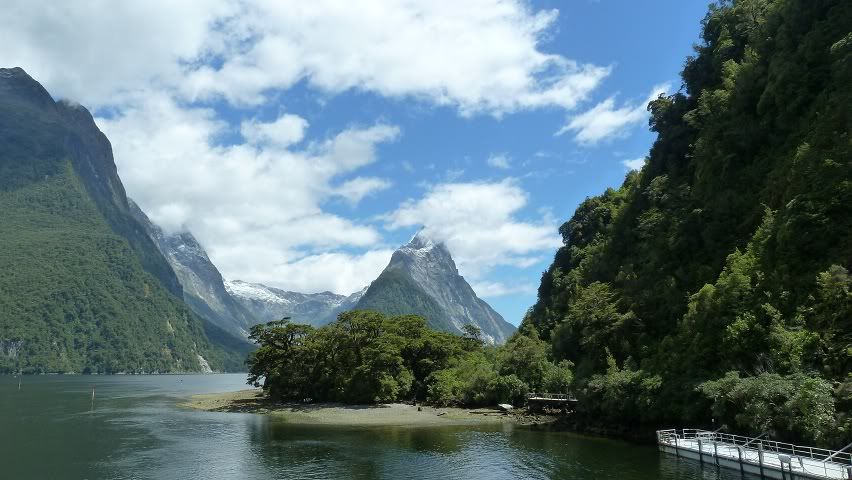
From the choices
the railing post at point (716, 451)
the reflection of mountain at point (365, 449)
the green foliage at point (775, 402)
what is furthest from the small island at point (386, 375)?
the green foliage at point (775, 402)

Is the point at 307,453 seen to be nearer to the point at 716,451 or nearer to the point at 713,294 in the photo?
the point at 716,451

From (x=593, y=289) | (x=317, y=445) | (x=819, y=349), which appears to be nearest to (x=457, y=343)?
(x=593, y=289)

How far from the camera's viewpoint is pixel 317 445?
62.6 metres

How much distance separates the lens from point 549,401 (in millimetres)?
86375

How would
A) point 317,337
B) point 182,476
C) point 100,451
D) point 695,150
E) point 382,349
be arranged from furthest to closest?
1. point 317,337
2. point 382,349
3. point 695,150
4. point 100,451
5. point 182,476

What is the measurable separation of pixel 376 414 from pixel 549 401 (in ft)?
92.5

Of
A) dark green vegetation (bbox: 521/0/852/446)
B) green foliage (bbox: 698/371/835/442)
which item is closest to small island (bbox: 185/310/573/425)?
dark green vegetation (bbox: 521/0/852/446)

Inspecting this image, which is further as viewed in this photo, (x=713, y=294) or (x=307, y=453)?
(x=307, y=453)

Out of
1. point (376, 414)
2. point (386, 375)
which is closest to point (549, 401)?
point (376, 414)

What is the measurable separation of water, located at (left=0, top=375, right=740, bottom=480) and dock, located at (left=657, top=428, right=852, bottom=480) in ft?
5.07

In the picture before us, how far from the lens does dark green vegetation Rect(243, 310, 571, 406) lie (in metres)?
98.2

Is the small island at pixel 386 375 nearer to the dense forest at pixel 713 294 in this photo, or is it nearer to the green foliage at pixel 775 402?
the dense forest at pixel 713 294

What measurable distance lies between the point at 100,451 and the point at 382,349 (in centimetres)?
5355

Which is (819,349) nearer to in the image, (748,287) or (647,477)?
(748,287)
